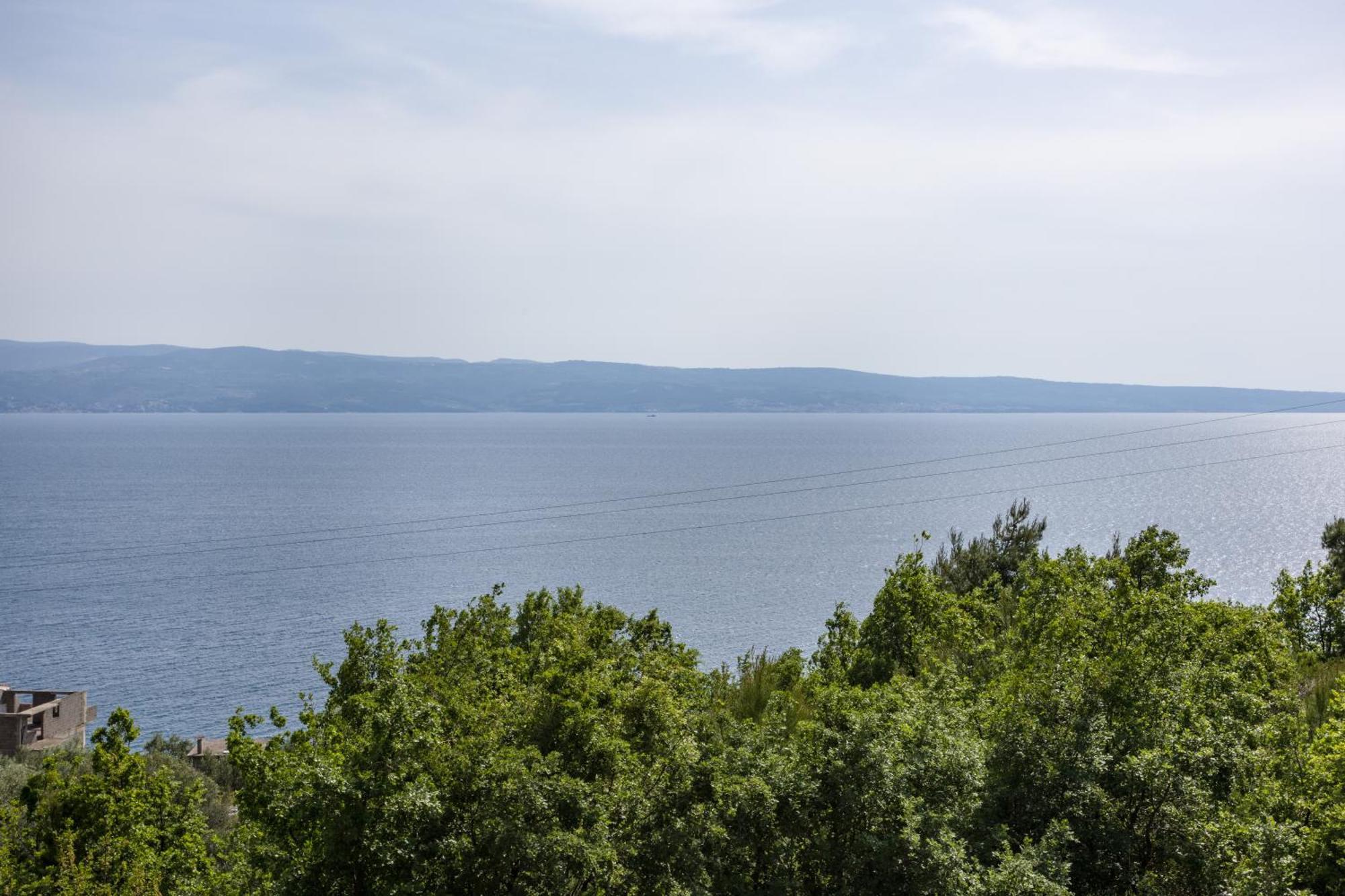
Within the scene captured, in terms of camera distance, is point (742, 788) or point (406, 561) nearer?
point (742, 788)

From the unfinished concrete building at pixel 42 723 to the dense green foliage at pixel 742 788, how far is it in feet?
126

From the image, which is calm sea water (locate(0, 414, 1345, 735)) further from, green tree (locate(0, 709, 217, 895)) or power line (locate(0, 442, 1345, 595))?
green tree (locate(0, 709, 217, 895))

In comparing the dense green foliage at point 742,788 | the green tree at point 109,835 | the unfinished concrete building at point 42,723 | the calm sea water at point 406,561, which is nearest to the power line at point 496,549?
the calm sea water at point 406,561

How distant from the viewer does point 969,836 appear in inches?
577

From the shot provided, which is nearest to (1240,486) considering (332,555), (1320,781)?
(332,555)

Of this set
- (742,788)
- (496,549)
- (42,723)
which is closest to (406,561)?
(496,549)

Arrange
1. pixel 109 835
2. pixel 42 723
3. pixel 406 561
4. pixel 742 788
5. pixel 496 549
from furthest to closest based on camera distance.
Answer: pixel 496 549 → pixel 406 561 → pixel 42 723 → pixel 109 835 → pixel 742 788

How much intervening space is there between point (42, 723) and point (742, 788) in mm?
48942

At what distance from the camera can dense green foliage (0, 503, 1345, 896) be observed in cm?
1309

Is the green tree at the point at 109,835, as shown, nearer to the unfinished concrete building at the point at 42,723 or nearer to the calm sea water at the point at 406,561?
the unfinished concrete building at the point at 42,723

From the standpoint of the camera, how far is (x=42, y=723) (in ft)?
167

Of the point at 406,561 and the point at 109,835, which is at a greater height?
the point at 109,835

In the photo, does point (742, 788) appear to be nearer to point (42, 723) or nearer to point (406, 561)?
point (42, 723)

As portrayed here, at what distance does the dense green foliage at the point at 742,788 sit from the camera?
13.1 meters
